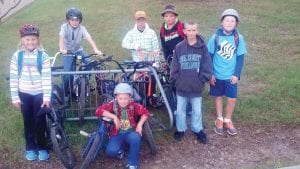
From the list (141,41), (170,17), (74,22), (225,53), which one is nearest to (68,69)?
(74,22)

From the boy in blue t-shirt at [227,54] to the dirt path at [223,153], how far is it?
1.99 ft

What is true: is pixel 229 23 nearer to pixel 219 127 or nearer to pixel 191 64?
pixel 191 64

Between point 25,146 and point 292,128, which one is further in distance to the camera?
point 292,128

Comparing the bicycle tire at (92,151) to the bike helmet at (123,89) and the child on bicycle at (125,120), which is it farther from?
the bike helmet at (123,89)

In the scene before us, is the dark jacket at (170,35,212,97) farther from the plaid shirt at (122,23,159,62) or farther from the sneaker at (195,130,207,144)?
the plaid shirt at (122,23,159,62)

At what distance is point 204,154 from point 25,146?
88.2 inches

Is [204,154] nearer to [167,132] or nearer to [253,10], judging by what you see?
[167,132]

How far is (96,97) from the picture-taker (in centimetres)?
635

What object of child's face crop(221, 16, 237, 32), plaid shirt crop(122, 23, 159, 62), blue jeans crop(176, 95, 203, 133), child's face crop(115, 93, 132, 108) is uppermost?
child's face crop(221, 16, 237, 32)

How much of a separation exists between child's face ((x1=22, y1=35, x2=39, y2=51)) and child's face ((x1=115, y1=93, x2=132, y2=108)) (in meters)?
1.08

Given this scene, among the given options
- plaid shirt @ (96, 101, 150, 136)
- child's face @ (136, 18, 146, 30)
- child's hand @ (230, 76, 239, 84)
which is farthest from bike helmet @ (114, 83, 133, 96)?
child's face @ (136, 18, 146, 30)

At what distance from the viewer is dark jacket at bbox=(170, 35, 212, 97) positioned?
17.8 ft

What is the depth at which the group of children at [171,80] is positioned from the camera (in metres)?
5.00

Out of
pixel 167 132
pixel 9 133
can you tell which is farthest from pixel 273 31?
pixel 9 133
